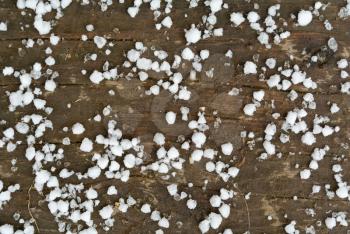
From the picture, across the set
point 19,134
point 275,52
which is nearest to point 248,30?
point 275,52

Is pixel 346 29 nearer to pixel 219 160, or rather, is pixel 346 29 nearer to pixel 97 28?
pixel 219 160

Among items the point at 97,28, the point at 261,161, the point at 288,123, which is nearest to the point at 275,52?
the point at 288,123

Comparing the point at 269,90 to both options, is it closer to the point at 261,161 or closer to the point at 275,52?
the point at 275,52

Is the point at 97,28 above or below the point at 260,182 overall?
above

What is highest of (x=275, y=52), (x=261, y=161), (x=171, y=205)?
(x=275, y=52)

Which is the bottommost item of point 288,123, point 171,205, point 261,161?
point 171,205

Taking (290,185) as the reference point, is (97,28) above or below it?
above
